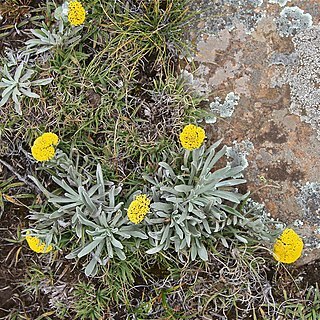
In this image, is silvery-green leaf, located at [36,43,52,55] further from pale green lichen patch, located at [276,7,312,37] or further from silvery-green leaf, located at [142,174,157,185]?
pale green lichen patch, located at [276,7,312,37]

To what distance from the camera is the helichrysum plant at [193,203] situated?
301 centimetres

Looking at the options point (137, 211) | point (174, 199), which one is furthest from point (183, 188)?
point (137, 211)

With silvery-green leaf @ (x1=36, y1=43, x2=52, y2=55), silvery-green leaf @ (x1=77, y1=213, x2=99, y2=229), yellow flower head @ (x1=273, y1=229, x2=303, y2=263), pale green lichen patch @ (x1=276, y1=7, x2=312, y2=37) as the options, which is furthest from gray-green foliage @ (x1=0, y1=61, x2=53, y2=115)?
yellow flower head @ (x1=273, y1=229, x2=303, y2=263)

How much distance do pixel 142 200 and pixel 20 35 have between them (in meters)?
1.37

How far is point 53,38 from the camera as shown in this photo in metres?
3.16

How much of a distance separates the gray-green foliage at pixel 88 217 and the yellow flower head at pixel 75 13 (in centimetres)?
73

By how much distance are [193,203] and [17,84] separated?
4.08 feet

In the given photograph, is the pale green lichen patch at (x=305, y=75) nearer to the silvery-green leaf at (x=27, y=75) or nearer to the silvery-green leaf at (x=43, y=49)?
the silvery-green leaf at (x=43, y=49)

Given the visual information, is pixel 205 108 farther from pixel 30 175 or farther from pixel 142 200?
pixel 30 175

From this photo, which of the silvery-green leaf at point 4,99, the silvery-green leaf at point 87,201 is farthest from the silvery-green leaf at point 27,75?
the silvery-green leaf at point 87,201

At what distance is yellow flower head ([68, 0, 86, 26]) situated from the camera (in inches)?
115

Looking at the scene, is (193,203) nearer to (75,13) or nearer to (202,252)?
(202,252)

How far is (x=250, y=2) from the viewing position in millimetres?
3176

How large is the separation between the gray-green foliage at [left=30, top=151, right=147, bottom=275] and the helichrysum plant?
0.16 metres
